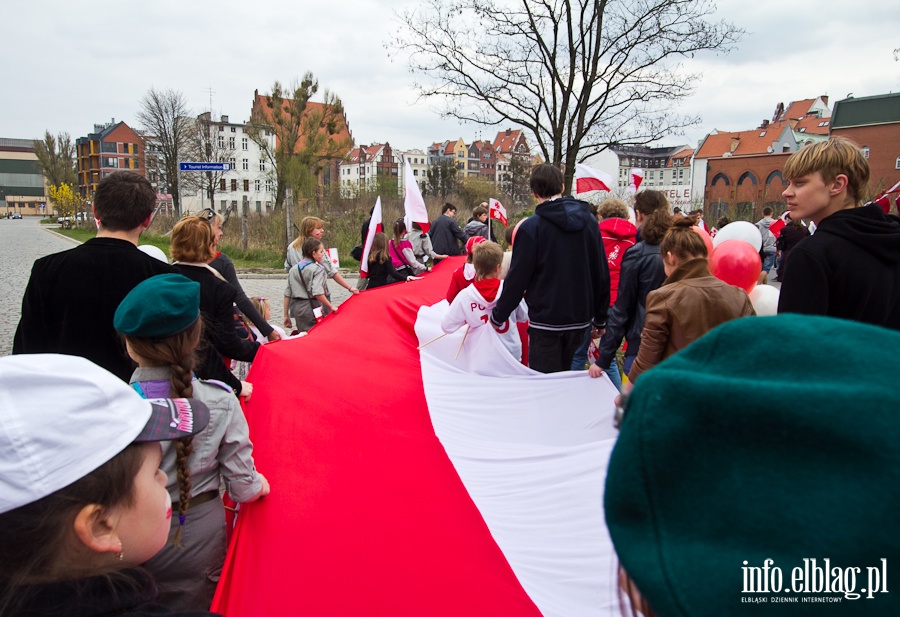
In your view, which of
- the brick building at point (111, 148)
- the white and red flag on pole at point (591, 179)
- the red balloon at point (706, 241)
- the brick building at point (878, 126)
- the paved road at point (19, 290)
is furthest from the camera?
the brick building at point (111, 148)

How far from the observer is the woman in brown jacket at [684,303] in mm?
3330

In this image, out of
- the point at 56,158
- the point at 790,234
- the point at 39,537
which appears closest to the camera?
the point at 39,537

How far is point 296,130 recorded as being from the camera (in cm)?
2891

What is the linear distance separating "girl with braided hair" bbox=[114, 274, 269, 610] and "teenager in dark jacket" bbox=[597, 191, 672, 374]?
2811 millimetres

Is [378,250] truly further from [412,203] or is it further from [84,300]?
[84,300]

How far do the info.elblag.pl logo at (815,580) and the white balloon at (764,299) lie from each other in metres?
4.14

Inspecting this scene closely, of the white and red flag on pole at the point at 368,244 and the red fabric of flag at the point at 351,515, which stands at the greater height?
the white and red flag on pole at the point at 368,244

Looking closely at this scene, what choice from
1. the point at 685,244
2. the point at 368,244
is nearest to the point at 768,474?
the point at 685,244

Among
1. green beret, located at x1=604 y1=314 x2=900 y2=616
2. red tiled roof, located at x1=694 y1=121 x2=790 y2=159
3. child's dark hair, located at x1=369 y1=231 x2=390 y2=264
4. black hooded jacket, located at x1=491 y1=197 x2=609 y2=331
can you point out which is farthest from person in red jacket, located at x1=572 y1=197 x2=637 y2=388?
red tiled roof, located at x1=694 y1=121 x2=790 y2=159

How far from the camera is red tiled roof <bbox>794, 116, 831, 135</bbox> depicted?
255 ft

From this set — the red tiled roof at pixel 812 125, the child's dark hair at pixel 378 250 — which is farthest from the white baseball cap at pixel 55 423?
the red tiled roof at pixel 812 125

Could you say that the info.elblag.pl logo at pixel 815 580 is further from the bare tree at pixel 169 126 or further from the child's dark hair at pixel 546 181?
the bare tree at pixel 169 126

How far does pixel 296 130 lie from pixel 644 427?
1196 inches

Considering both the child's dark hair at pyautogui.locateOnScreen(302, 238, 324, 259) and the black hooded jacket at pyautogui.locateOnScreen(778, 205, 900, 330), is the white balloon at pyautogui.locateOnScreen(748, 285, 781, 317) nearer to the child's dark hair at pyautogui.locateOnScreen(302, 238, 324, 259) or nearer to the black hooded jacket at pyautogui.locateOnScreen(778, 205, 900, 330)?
the black hooded jacket at pyautogui.locateOnScreen(778, 205, 900, 330)
